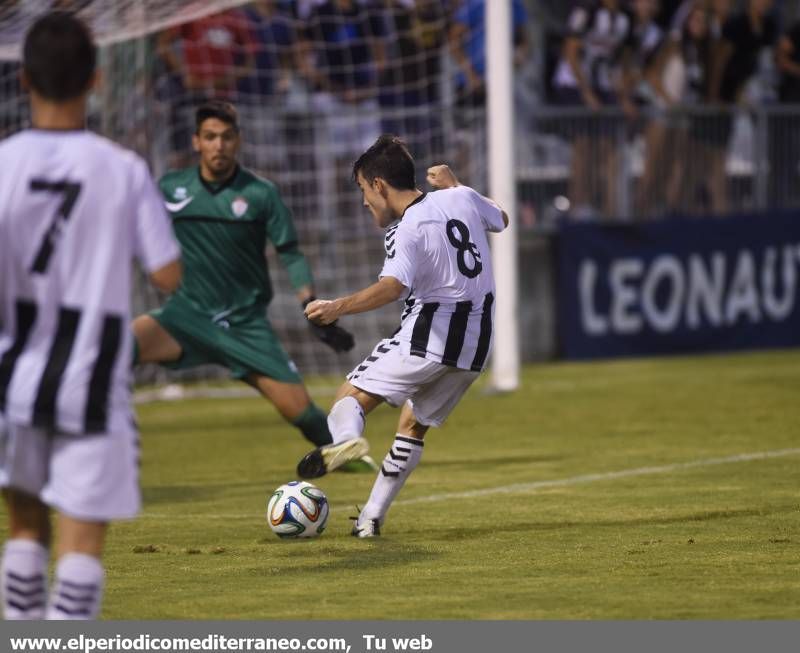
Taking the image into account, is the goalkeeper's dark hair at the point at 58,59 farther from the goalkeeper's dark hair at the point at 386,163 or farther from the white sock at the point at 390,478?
the white sock at the point at 390,478

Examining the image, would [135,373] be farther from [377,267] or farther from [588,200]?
[588,200]

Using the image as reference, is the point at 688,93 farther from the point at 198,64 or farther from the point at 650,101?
the point at 198,64

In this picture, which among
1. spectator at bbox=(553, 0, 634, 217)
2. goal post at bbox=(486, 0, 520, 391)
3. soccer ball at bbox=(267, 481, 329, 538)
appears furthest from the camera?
spectator at bbox=(553, 0, 634, 217)

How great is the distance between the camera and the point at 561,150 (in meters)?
17.8

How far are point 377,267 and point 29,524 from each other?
39.5 ft

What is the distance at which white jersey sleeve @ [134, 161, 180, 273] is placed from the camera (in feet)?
15.7

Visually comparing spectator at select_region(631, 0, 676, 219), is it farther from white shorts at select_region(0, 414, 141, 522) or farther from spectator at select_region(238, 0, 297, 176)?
white shorts at select_region(0, 414, 141, 522)

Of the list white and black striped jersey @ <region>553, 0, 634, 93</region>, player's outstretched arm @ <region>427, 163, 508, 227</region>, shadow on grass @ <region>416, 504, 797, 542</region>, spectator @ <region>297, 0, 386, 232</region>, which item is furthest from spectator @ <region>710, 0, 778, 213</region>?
player's outstretched arm @ <region>427, 163, 508, 227</region>

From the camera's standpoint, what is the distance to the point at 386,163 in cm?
770

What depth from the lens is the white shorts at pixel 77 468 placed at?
183 inches

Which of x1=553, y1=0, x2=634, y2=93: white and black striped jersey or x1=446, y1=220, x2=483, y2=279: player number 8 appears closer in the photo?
x1=446, y1=220, x2=483, y2=279: player number 8

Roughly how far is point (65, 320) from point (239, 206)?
5.52m

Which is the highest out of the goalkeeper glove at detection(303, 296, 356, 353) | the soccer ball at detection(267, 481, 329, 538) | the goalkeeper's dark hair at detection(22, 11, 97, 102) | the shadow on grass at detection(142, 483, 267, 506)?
the goalkeeper's dark hair at detection(22, 11, 97, 102)

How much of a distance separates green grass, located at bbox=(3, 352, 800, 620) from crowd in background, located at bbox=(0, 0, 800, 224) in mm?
3042
